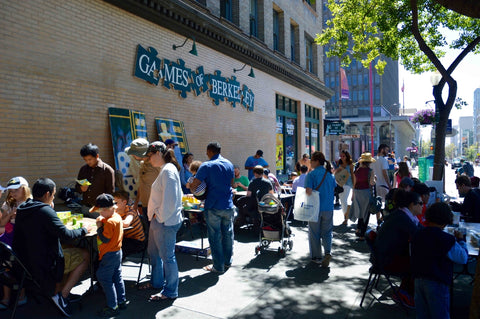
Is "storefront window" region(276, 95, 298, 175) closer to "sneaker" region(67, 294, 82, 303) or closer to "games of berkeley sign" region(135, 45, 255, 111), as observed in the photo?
"games of berkeley sign" region(135, 45, 255, 111)

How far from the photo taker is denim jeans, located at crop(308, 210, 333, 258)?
6082 millimetres

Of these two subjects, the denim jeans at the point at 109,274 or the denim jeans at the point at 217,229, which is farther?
the denim jeans at the point at 217,229

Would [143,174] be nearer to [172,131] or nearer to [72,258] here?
[72,258]

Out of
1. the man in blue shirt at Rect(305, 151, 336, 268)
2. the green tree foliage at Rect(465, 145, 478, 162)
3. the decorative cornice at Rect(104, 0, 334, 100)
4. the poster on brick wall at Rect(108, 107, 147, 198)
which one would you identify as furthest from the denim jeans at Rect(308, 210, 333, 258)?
the green tree foliage at Rect(465, 145, 478, 162)

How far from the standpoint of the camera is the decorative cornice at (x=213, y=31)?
8.98 metres

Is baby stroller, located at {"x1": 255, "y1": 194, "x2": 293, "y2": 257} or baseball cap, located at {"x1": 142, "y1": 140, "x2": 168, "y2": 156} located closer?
baseball cap, located at {"x1": 142, "y1": 140, "x2": 168, "y2": 156}

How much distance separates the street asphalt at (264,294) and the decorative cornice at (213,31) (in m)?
6.28

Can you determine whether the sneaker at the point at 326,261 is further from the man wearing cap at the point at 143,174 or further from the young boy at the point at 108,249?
the young boy at the point at 108,249

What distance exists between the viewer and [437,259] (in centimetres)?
348

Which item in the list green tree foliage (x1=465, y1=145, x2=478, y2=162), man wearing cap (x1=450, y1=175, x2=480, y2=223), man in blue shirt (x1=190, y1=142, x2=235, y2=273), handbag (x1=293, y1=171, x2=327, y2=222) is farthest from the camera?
green tree foliage (x1=465, y1=145, x2=478, y2=162)

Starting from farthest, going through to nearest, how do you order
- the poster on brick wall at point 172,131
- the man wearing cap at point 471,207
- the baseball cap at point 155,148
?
the poster on brick wall at point 172,131 < the man wearing cap at point 471,207 < the baseball cap at point 155,148

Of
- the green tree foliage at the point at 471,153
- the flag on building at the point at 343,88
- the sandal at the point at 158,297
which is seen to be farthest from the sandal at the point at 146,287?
the green tree foliage at the point at 471,153

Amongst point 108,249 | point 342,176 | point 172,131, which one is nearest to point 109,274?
point 108,249

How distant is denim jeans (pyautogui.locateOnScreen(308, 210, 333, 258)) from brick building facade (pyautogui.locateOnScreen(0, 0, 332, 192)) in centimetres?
497
